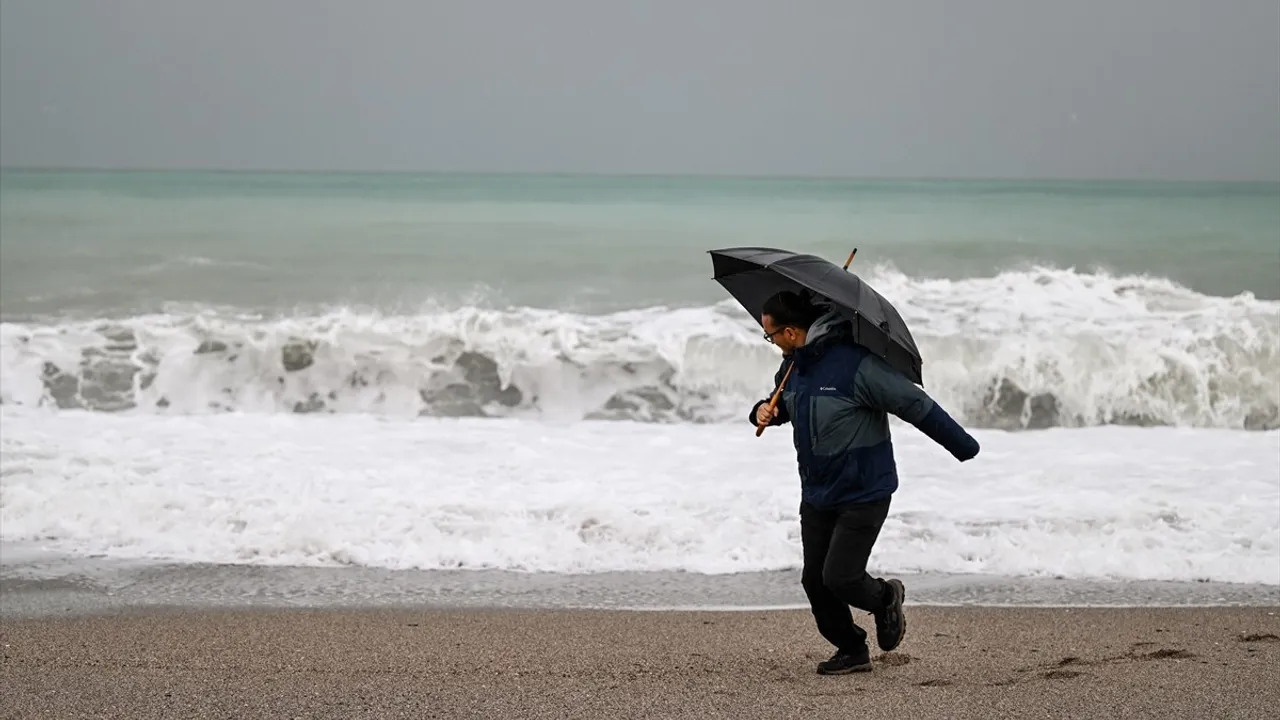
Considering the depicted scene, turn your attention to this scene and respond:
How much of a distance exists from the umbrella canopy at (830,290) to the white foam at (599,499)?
2.48 meters

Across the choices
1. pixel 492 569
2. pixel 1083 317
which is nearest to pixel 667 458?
pixel 492 569

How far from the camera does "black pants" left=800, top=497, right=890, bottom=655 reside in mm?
3641

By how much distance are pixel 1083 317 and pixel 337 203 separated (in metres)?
11.9

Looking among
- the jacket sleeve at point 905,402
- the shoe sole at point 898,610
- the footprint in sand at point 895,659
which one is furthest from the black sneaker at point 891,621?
the jacket sleeve at point 905,402

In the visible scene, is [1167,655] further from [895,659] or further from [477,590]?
[477,590]

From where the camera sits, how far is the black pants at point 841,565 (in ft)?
11.9

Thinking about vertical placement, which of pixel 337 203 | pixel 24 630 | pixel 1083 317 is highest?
pixel 337 203

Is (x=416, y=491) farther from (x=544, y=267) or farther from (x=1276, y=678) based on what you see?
(x=544, y=267)

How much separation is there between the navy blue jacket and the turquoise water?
10.2 m

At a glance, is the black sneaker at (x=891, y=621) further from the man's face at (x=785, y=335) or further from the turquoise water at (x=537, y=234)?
the turquoise water at (x=537, y=234)

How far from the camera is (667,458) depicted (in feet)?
27.0

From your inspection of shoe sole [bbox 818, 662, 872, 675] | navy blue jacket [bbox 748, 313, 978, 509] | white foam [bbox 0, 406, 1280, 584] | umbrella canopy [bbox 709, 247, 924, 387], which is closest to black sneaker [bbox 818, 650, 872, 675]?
shoe sole [bbox 818, 662, 872, 675]

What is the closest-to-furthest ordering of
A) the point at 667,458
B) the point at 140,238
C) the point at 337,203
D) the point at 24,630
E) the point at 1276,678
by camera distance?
the point at 1276,678 < the point at 24,630 < the point at 667,458 < the point at 140,238 < the point at 337,203

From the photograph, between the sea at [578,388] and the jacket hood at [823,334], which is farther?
the sea at [578,388]
